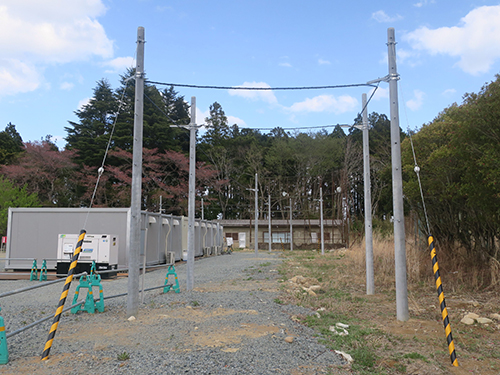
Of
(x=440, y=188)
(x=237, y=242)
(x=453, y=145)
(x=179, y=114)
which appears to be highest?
(x=179, y=114)

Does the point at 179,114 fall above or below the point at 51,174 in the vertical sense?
above

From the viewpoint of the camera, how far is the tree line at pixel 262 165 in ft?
32.1

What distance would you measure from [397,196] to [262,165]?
146 feet

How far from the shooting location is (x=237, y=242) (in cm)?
4616

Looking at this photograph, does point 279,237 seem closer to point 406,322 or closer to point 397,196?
point 397,196

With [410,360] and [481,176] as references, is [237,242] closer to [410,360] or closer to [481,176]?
[481,176]

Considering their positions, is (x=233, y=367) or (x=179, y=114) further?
(x=179, y=114)

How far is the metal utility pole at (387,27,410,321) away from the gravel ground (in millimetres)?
1801

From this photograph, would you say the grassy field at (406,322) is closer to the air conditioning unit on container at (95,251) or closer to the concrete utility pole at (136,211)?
the concrete utility pole at (136,211)

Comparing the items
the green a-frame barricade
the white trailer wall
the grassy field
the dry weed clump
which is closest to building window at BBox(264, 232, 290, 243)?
the white trailer wall

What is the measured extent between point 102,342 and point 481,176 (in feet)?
28.4

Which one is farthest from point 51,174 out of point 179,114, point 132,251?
point 132,251

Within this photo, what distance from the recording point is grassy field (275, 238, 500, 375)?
5035 millimetres

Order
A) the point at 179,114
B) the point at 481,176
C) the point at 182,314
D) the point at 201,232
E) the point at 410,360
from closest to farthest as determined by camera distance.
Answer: the point at 410,360 < the point at 182,314 < the point at 481,176 < the point at 201,232 < the point at 179,114
